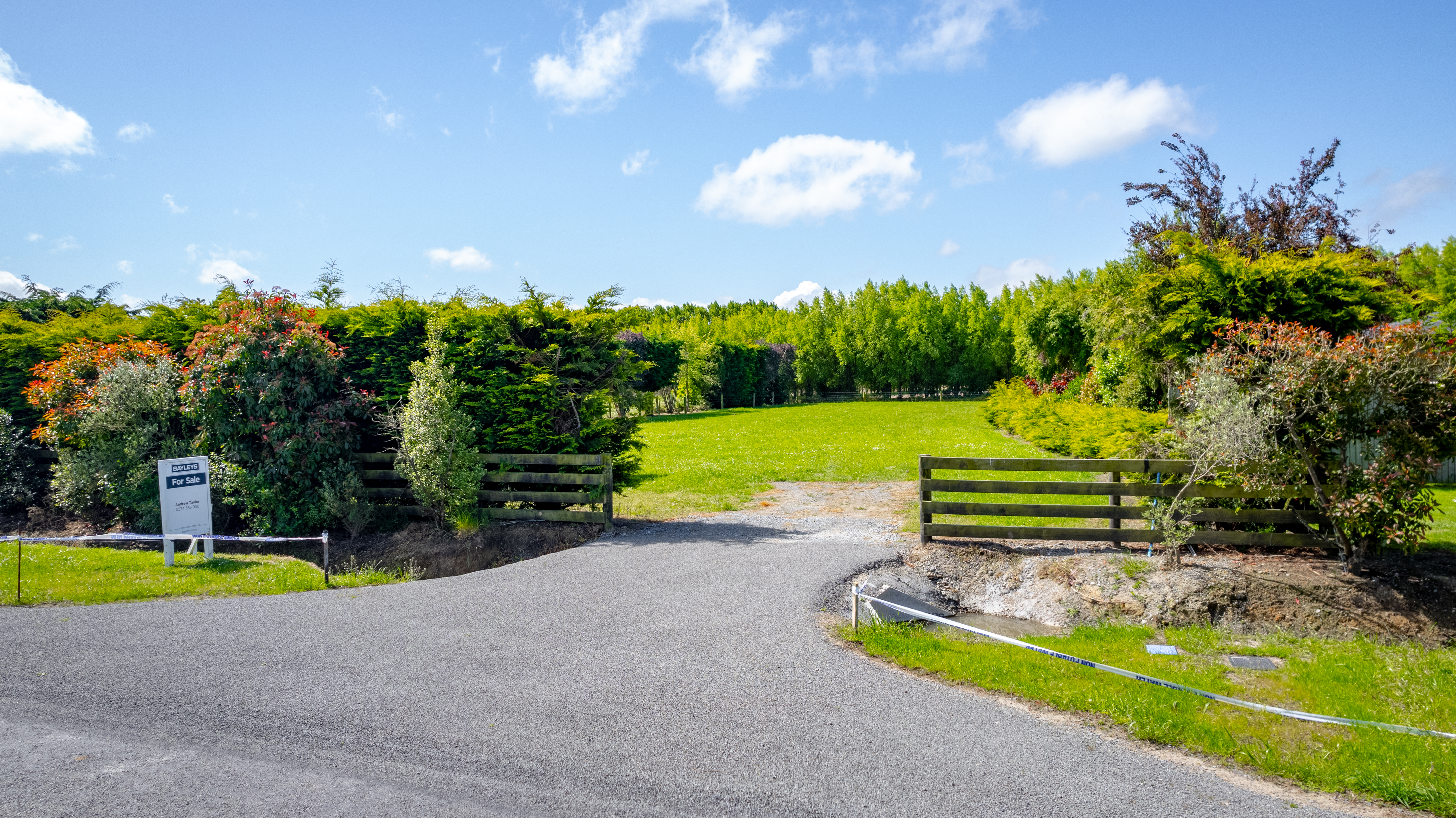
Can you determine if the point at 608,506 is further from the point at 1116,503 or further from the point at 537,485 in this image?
the point at 1116,503

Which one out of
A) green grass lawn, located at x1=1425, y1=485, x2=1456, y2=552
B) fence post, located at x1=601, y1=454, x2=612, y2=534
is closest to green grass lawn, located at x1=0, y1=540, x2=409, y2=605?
fence post, located at x1=601, y1=454, x2=612, y2=534

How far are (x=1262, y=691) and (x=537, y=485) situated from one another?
9.90 m

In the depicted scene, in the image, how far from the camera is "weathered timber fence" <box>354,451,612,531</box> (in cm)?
1159

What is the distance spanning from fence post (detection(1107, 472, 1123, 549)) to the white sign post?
1232cm

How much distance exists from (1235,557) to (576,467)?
948 cm

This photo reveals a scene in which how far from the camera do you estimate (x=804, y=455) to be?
75.4ft

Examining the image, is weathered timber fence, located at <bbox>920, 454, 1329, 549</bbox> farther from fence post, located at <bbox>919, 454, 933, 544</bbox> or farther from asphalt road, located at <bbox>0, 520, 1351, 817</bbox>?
asphalt road, located at <bbox>0, 520, 1351, 817</bbox>

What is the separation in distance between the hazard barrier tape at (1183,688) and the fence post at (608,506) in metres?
5.45

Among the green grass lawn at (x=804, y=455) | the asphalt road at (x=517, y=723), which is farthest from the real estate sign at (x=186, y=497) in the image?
the green grass lawn at (x=804, y=455)

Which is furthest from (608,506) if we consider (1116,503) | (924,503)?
(1116,503)

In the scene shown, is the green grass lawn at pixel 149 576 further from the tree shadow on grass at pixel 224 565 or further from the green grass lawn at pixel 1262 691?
the green grass lawn at pixel 1262 691

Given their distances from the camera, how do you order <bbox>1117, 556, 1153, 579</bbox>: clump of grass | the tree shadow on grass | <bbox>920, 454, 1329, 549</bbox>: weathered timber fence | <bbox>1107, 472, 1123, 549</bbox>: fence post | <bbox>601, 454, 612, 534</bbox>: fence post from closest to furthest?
<bbox>1117, 556, 1153, 579</bbox>: clump of grass < <bbox>920, 454, 1329, 549</bbox>: weathered timber fence < <bbox>1107, 472, 1123, 549</bbox>: fence post < the tree shadow on grass < <bbox>601, 454, 612, 534</bbox>: fence post

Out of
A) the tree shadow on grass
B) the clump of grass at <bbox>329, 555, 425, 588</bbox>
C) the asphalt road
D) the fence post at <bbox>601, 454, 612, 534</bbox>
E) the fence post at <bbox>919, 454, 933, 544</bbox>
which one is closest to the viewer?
the asphalt road

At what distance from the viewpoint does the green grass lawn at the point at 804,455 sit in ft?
47.0
